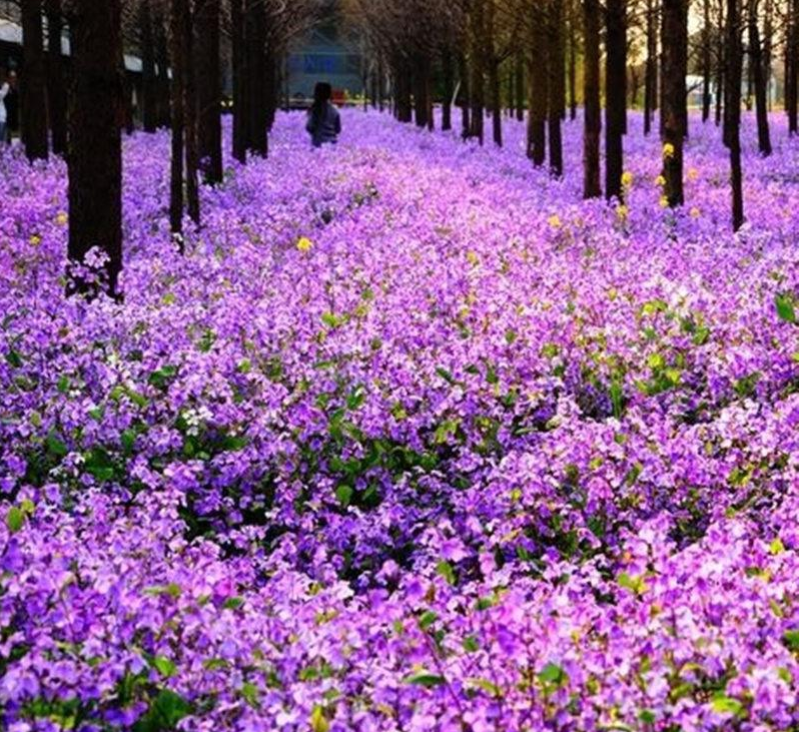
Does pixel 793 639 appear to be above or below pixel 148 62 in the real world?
below

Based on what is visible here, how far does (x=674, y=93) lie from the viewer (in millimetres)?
18156

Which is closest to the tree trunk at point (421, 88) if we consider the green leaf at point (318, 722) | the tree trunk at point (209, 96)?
the tree trunk at point (209, 96)

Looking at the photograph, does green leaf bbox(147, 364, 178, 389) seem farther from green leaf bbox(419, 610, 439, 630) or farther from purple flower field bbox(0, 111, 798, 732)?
green leaf bbox(419, 610, 439, 630)

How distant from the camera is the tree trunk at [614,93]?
789 inches

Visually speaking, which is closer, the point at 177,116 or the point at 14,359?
the point at 14,359

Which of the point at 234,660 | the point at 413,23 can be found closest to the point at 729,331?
the point at 234,660

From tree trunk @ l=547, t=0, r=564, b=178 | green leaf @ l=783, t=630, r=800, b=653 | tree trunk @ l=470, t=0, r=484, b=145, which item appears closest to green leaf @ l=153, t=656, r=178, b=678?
green leaf @ l=783, t=630, r=800, b=653

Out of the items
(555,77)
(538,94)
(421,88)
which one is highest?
(421,88)

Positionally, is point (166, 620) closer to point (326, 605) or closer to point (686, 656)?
point (326, 605)

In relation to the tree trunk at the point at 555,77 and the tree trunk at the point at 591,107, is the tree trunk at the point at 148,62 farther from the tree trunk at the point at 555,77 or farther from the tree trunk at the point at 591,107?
the tree trunk at the point at 591,107

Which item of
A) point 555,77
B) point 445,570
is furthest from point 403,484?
point 555,77

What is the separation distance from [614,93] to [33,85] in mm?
10819

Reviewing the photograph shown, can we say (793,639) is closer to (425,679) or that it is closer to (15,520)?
(425,679)

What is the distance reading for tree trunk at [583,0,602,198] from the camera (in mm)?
20547
